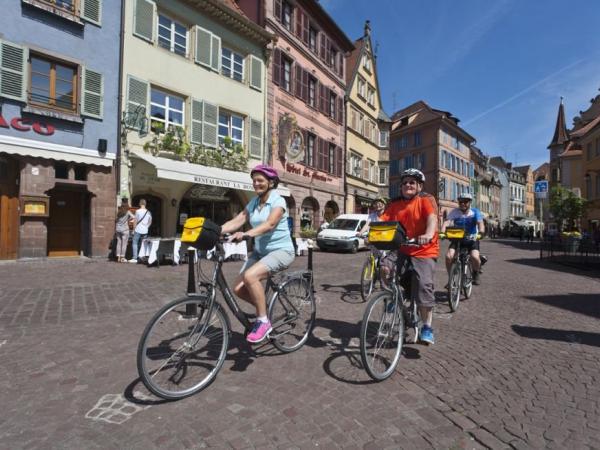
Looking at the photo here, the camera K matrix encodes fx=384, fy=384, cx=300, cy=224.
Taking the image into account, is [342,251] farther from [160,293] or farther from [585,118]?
[585,118]

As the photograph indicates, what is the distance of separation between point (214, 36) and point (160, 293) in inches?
542

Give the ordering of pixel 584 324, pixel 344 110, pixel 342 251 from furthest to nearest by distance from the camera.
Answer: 1. pixel 344 110
2. pixel 342 251
3. pixel 584 324

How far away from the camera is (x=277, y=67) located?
2028cm

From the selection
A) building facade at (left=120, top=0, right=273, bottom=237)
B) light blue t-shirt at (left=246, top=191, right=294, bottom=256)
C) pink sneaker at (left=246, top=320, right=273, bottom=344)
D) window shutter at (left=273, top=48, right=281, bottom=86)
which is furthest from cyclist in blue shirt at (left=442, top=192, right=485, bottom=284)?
window shutter at (left=273, top=48, right=281, bottom=86)

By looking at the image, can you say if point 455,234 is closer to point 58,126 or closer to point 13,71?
point 58,126

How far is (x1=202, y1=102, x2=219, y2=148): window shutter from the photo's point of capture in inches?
637

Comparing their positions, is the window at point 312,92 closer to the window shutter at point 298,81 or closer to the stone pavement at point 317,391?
the window shutter at point 298,81

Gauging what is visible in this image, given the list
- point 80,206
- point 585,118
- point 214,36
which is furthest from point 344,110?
point 585,118

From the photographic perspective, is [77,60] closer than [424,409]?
No

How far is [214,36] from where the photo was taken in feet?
55.1

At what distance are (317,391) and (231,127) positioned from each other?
53.4ft

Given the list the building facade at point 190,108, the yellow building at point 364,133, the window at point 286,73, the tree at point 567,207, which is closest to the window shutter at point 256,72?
the building facade at point 190,108

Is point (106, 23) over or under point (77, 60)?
over

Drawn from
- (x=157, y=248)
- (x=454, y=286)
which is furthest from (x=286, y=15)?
(x=454, y=286)
